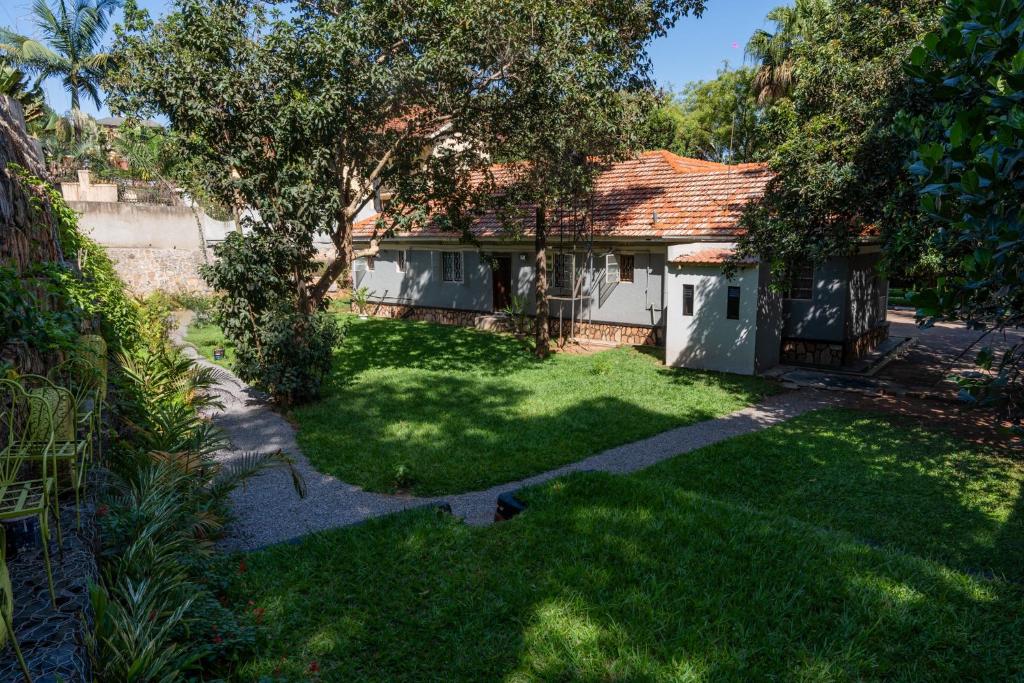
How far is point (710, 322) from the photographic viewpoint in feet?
47.1

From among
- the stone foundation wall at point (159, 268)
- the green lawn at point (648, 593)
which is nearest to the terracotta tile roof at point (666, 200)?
the green lawn at point (648, 593)

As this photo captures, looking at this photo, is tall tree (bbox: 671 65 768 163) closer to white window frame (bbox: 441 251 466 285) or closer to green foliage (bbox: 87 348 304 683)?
white window frame (bbox: 441 251 466 285)

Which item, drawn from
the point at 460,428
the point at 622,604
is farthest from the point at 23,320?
the point at 460,428

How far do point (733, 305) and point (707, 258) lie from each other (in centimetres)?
122

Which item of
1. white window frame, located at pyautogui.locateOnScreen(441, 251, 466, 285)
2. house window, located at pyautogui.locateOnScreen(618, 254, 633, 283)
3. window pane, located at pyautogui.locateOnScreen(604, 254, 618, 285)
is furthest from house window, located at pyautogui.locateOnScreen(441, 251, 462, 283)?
house window, located at pyautogui.locateOnScreen(618, 254, 633, 283)

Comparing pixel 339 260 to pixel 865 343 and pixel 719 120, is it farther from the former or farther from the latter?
pixel 719 120

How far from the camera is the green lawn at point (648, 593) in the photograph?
12.6 ft

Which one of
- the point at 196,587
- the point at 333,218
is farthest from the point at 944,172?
the point at 333,218

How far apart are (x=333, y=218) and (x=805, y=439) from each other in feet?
28.7

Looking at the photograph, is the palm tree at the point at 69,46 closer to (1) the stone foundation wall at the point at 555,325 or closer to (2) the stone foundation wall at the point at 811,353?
(1) the stone foundation wall at the point at 555,325

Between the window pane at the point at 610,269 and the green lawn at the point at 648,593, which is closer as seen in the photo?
the green lawn at the point at 648,593

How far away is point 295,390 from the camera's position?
1135cm

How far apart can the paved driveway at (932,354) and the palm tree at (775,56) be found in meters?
11.8

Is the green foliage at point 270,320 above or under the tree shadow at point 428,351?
above
